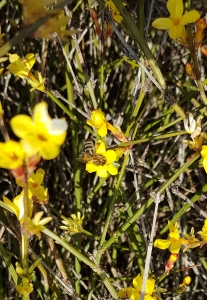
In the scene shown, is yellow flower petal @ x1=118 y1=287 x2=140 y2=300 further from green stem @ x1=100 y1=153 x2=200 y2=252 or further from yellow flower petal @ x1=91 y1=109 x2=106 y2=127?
yellow flower petal @ x1=91 y1=109 x2=106 y2=127

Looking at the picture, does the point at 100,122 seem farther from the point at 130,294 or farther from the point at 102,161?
the point at 130,294

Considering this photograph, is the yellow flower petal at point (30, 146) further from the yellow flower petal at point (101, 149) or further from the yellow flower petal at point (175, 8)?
the yellow flower petal at point (175, 8)

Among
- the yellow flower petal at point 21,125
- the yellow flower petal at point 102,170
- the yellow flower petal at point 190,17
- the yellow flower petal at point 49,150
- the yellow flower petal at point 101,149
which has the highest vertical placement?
the yellow flower petal at point 190,17

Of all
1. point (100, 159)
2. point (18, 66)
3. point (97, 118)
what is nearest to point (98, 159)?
point (100, 159)

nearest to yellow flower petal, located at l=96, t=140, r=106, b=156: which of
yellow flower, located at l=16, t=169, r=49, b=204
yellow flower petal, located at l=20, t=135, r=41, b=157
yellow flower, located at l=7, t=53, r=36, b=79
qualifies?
yellow flower, located at l=16, t=169, r=49, b=204

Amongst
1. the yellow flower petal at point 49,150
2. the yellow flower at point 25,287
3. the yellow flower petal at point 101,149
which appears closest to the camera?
the yellow flower petal at point 49,150

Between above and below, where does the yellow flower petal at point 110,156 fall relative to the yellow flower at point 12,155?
below

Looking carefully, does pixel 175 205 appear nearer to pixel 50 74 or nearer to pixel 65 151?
pixel 65 151

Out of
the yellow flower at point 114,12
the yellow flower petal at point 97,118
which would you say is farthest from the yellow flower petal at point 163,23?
the yellow flower petal at point 97,118

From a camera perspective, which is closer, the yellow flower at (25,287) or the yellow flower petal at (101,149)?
the yellow flower at (25,287)
